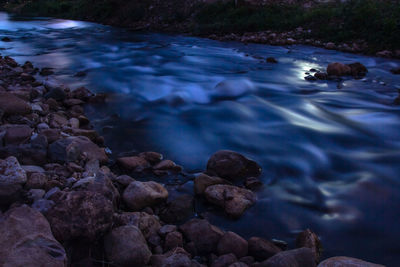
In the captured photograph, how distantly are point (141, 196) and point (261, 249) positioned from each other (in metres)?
1.17

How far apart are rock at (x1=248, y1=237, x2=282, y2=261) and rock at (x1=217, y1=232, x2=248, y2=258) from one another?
6cm

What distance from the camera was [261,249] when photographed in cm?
260

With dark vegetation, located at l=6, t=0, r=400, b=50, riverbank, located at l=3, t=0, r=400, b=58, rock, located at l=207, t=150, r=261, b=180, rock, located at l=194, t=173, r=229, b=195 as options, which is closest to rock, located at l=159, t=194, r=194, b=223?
rock, located at l=194, t=173, r=229, b=195

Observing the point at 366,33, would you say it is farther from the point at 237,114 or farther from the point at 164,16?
the point at 164,16

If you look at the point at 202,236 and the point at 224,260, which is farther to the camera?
the point at 202,236

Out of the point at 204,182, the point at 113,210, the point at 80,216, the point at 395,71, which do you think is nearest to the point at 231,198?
the point at 204,182

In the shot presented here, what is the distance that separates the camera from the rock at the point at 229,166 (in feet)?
12.2

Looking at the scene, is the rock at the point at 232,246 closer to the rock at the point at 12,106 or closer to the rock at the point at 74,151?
the rock at the point at 74,151

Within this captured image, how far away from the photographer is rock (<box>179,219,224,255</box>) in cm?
264

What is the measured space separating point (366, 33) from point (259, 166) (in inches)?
386

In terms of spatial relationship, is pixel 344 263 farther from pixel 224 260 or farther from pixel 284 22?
pixel 284 22

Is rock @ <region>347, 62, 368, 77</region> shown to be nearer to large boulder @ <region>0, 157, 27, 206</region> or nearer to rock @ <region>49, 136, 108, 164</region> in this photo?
rock @ <region>49, 136, 108, 164</region>

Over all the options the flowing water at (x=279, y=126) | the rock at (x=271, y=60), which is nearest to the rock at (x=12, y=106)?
the flowing water at (x=279, y=126)

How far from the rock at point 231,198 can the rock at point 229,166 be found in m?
0.33
